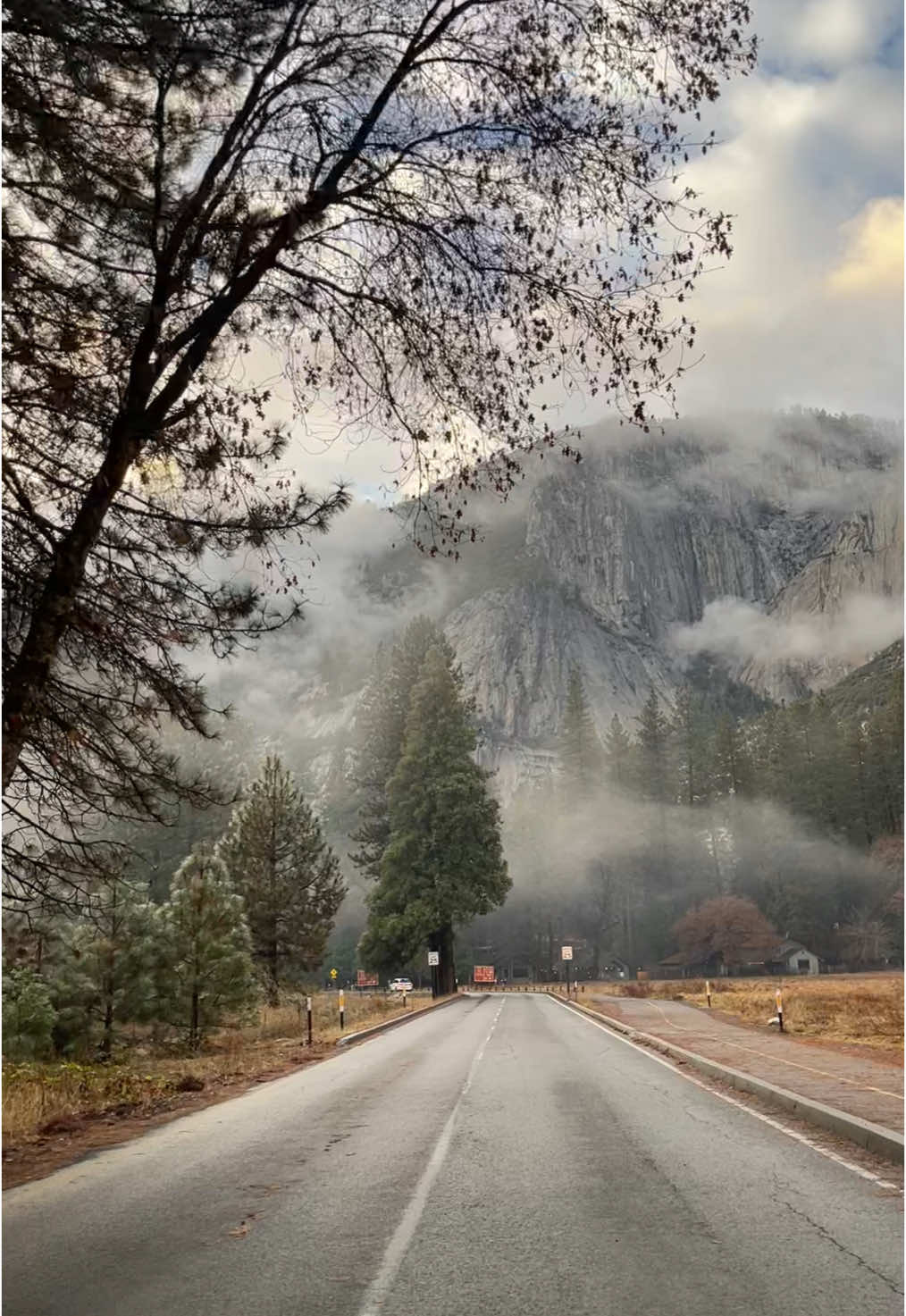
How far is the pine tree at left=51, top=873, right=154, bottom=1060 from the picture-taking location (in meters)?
24.6

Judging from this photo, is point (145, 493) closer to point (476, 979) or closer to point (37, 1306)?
point (37, 1306)

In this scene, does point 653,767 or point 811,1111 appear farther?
point 653,767

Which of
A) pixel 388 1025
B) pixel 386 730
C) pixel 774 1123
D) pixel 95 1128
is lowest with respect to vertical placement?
pixel 388 1025

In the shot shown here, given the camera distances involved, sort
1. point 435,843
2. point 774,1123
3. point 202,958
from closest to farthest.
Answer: point 774,1123
point 202,958
point 435,843

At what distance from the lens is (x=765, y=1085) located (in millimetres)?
14211

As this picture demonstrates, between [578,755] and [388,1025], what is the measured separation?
10785 cm

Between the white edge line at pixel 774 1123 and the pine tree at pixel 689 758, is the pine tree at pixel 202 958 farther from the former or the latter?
the pine tree at pixel 689 758

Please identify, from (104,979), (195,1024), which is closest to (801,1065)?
(104,979)

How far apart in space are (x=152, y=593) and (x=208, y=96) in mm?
3333

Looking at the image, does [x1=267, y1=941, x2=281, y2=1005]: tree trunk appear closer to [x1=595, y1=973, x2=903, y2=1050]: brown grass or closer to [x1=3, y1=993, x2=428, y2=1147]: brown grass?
[x1=3, y1=993, x2=428, y2=1147]: brown grass

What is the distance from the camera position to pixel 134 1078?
18.8 metres

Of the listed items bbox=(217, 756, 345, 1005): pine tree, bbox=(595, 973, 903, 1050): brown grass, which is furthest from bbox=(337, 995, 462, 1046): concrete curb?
bbox=(595, 973, 903, 1050): brown grass

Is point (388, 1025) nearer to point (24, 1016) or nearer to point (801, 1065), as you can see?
point (24, 1016)

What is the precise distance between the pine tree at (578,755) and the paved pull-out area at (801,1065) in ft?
352
